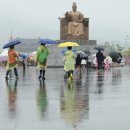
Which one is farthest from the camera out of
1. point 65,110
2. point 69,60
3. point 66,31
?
point 66,31

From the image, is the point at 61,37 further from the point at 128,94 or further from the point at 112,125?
the point at 112,125

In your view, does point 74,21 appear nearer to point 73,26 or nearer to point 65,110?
point 73,26

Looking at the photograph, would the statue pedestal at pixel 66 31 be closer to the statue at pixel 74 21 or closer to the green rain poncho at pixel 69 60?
the statue at pixel 74 21

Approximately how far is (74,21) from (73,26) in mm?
414

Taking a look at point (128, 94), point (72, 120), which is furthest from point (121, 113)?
point (128, 94)

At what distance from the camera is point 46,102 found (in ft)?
40.1

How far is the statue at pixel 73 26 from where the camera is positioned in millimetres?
44812

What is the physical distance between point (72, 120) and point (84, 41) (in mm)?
36461

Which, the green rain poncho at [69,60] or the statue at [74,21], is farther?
the statue at [74,21]

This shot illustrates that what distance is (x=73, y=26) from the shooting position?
147 ft

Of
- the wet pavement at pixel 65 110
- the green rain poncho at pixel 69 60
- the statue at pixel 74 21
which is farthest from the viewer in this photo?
the statue at pixel 74 21

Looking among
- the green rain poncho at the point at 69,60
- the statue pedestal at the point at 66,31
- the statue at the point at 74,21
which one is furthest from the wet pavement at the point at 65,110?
the statue pedestal at the point at 66,31

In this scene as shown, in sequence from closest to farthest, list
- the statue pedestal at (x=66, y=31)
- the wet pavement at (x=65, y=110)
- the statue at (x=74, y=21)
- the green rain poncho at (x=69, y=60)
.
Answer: the wet pavement at (x=65, y=110) → the green rain poncho at (x=69, y=60) → the statue at (x=74, y=21) → the statue pedestal at (x=66, y=31)

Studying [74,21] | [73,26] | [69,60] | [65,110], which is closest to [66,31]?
[73,26]
